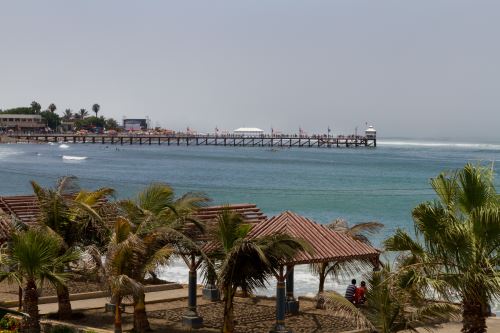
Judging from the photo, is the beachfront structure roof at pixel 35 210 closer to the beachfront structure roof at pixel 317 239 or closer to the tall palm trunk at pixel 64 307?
the beachfront structure roof at pixel 317 239

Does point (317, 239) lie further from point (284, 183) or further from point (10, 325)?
point (284, 183)

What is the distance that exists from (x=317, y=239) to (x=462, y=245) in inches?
295

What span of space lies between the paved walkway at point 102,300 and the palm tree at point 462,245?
10.4 metres

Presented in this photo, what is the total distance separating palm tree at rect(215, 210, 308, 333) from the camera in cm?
1675

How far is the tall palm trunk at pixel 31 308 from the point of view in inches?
656

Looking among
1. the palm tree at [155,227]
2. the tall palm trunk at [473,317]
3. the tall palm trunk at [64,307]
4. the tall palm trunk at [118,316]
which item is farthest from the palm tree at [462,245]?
the tall palm trunk at [64,307]

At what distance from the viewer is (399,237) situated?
12.7 m

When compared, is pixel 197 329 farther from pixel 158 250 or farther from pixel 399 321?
pixel 399 321

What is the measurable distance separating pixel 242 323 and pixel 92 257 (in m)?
3.84

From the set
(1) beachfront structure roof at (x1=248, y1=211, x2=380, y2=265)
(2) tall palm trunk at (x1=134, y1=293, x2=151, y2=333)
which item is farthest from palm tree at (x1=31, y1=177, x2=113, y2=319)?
(1) beachfront structure roof at (x1=248, y1=211, x2=380, y2=265)

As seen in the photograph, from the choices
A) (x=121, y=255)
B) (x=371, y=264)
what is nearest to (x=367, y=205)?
(x=371, y=264)

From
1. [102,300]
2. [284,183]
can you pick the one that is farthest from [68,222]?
[284,183]

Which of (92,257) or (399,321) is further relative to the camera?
(92,257)

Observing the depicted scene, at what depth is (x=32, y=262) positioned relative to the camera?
54.0ft
